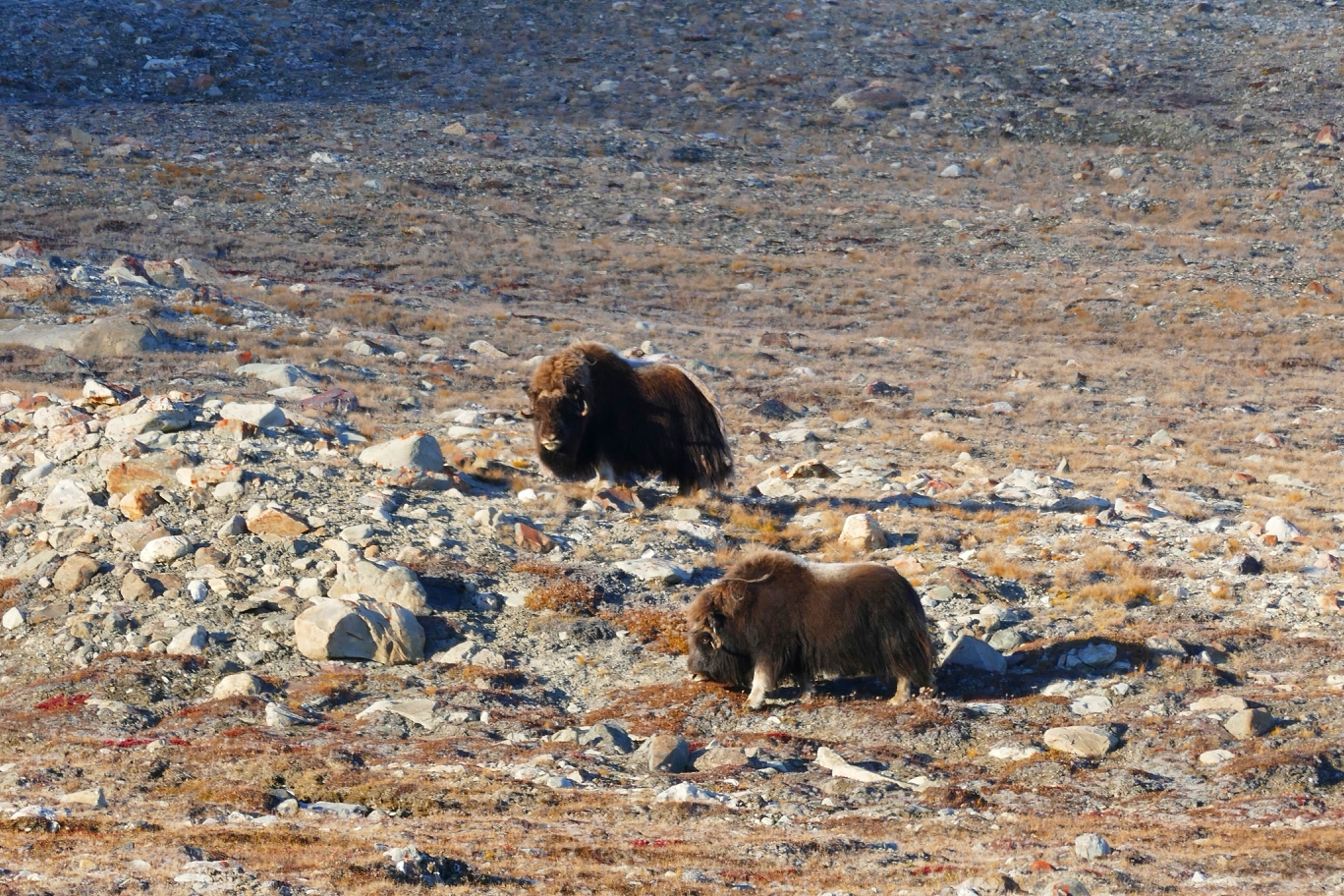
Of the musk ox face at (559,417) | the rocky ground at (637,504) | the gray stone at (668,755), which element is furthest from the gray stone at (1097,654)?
the musk ox face at (559,417)

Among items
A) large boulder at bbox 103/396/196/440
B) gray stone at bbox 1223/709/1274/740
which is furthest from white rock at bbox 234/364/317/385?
gray stone at bbox 1223/709/1274/740

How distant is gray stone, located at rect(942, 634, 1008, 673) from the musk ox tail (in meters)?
4.75

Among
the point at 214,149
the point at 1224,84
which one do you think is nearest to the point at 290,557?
the point at 214,149

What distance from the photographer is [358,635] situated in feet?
35.2

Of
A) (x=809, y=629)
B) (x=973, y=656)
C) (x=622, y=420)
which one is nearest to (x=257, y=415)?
(x=622, y=420)

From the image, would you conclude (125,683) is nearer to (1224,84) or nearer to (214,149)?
(214,149)

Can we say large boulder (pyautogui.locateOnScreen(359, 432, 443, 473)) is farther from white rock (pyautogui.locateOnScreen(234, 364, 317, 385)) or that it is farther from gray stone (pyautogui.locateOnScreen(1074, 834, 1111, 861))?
gray stone (pyautogui.locateOnScreen(1074, 834, 1111, 861))

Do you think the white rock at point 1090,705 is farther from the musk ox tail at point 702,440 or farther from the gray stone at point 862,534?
the musk ox tail at point 702,440

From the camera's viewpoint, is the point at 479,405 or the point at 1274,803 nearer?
the point at 1274,803

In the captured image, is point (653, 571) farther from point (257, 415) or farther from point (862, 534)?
point (257, 415)

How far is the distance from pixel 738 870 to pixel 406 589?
5581 mm

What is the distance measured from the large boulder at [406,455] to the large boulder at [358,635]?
3243 mm

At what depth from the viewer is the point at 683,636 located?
11164mm

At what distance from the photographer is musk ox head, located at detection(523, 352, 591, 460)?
13.7 metres
